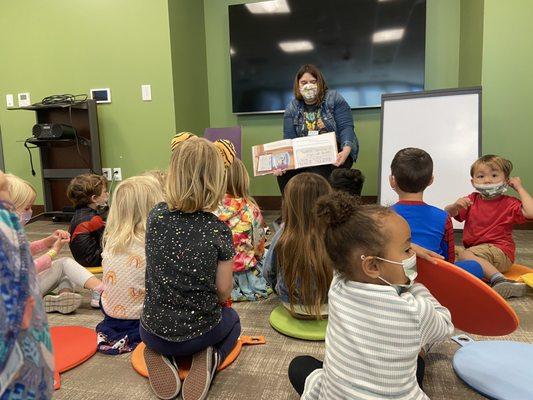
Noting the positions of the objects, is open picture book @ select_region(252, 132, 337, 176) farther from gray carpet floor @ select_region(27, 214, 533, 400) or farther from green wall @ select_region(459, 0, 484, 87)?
gray carpet floor @ select_region(27, 214, 533, 400)

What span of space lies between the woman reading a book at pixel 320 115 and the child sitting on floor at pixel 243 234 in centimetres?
101

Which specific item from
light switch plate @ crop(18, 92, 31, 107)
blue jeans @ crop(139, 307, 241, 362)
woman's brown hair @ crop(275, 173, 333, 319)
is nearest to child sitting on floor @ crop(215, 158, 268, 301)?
woman's brown hair @ crop(275, 173, 333, 319)

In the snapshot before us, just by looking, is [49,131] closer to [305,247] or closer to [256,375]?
[305,247]

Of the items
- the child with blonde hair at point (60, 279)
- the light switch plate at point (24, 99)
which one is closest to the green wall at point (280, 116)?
the light switch plate at point (24, 99)

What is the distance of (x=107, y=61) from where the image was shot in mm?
4059

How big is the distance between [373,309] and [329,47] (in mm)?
3532

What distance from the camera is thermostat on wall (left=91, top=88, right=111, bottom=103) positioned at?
411 cm

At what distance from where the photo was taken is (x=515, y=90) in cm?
330

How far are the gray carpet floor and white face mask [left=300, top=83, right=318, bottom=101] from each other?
189 cm

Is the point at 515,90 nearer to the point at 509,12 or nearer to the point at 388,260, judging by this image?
the point at 509,12

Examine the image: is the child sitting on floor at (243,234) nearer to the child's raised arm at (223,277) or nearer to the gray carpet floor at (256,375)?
the gray carpet floor at (256,375)

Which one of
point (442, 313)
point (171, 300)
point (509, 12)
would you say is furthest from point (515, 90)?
point (171, 300)

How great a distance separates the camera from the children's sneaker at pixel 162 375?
4.29 feet

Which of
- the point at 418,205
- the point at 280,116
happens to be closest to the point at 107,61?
the point at 280,116
